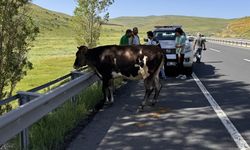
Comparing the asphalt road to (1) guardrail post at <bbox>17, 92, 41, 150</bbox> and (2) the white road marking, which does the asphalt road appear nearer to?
(2) the white road marking

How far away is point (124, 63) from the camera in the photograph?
10.1 metres

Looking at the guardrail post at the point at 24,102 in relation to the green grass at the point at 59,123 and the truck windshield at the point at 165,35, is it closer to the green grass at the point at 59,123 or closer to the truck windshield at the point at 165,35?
the green grass at the point at 59,123

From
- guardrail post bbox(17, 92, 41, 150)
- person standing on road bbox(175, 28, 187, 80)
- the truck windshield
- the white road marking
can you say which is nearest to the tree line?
guardrail post bbox(17, 92, 41, 150)

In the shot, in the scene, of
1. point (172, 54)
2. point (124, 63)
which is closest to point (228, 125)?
point (124, 63)

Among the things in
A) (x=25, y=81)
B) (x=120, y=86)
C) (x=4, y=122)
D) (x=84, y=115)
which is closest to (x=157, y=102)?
(x=84, y=115)

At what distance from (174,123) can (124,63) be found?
2.50 m

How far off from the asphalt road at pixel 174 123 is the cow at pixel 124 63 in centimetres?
57

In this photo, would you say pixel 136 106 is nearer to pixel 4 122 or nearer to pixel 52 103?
pixel 52 103

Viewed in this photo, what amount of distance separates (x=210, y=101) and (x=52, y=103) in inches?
192

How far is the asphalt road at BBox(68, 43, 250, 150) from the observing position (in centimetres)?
659

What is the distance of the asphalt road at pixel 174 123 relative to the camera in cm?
659

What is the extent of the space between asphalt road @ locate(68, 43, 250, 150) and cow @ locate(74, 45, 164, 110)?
1.86 ft

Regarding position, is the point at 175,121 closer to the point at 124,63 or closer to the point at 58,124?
the point at 58,124

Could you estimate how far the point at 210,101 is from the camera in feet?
34.6
